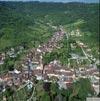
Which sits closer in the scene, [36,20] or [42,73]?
[42,73]

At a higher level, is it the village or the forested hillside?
the forested hillside

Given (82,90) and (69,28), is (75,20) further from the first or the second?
(82,90)

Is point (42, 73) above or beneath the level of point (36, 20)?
beneath

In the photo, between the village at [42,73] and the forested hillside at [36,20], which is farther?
the forested hillside at [36,20]

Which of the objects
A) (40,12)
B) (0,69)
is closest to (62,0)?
(40,12)

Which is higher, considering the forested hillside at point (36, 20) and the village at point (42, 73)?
the forested hillside at point (36, 20)

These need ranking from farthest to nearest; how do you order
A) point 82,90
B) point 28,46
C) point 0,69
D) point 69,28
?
point 69,28, point 28,46, point 0,69, point 82,90

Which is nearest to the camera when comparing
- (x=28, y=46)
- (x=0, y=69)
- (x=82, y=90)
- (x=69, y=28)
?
(x=82, y=90)

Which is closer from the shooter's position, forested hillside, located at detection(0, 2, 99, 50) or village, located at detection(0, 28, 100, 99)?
village, located at detection(0, 28, 100, 99)
